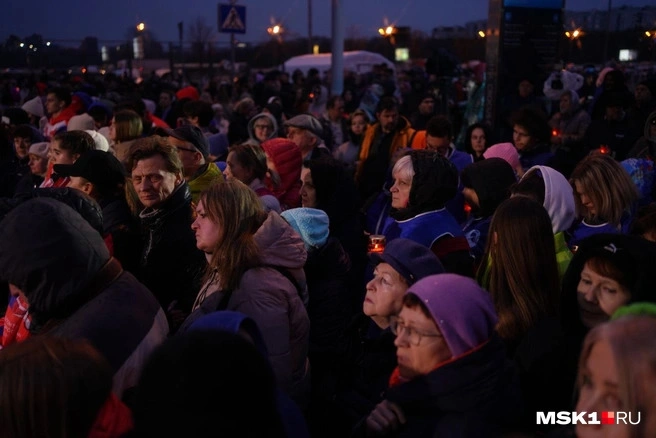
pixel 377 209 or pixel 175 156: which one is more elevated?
pixel 175 156

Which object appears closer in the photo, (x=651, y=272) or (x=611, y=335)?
(x=611, y=335)

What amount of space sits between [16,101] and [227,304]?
1635 centimetres

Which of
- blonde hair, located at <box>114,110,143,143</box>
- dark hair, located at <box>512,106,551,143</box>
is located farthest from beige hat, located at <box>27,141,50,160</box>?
dark hair, located at <box>512,106,551,143</box>

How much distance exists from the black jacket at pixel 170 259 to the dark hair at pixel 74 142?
52.2 inches

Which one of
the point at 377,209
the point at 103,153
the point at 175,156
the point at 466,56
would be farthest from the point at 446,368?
the point at 466,56

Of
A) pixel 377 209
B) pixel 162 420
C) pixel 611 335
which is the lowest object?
pixel 377 209

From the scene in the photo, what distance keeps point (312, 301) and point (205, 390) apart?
206 centimetres

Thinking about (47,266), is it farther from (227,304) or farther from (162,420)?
(162,420)

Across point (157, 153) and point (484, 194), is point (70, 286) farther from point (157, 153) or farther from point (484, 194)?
point (484, 194)

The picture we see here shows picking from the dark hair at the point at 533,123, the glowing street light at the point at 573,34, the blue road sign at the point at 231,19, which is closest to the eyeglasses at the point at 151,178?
the dark hair at the point at 533,123

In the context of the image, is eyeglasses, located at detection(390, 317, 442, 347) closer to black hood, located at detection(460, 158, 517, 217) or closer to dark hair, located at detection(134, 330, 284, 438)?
dark hair, located at detection(134, 330, 284, 438)

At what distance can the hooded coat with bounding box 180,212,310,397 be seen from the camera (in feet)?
9.49

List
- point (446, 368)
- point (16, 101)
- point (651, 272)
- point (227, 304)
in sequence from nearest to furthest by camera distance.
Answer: point (446, 368) → point (651, 272) → point (227, 304) → point (16, 101)

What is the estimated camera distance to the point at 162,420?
5.03ft
